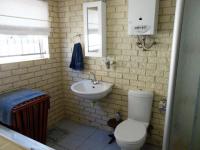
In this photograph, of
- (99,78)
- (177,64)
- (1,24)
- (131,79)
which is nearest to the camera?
(177,64)

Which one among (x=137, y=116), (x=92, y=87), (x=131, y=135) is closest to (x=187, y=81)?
(x=131, y=135)

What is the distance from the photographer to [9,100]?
5.89ft

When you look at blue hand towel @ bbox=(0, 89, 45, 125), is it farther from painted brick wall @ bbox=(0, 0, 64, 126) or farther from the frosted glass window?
the frosted glass window

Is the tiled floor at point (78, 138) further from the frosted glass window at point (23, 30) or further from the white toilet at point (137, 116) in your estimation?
the frosted glass window at point (23, 30)

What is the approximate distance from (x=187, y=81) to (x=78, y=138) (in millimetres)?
1940

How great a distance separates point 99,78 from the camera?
2541 millimetres

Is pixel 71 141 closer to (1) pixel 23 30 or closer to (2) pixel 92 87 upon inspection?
(2) pixel 92 87

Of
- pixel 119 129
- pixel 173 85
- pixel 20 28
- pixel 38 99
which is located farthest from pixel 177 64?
pixel 20 28

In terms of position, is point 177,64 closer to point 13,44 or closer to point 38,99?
point 38,99

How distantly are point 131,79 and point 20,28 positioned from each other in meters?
1.61

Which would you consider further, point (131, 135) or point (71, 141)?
point (71, 141)

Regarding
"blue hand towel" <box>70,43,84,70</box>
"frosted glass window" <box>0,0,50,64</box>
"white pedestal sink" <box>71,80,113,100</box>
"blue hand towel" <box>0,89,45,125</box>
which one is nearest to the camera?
"blue hand towel" <box>0,89,45,125</box>

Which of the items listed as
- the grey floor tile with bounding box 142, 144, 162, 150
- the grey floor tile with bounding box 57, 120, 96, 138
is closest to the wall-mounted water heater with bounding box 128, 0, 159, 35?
the grey floor tile with bounding box 142, 144, 162, 150

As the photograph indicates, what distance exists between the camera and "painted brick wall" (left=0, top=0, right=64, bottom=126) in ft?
6.81
